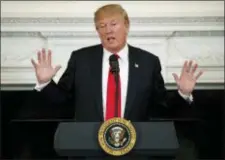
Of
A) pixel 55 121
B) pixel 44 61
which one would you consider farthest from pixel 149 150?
pixel 55 121

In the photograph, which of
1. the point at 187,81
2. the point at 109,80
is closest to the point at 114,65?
the point at 109,80

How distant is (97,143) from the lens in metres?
1.18

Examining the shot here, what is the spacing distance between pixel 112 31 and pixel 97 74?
0.55 feet

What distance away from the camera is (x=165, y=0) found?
3248 millimetres

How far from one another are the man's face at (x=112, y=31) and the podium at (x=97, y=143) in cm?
49

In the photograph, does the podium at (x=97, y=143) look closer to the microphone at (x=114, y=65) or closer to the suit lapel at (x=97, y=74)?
the microphone at (x=114, y=65)

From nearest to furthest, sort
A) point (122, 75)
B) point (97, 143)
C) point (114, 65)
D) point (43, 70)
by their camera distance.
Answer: point (97, 143)
point (114, 65)
point (43, 70)
point (122, 75)

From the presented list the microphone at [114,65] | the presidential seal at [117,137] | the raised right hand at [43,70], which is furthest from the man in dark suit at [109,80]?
the presidential seal at [117,137]

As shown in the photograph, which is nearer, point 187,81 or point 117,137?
point 117,137

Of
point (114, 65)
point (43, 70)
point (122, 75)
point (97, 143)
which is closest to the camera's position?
point (97, 143)

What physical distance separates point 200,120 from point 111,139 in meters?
2.18

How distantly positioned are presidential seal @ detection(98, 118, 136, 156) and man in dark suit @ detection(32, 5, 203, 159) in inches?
11.6

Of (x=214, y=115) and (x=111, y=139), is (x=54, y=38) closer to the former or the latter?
(x=214, y=115)

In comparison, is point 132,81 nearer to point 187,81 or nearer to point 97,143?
point 187,81
